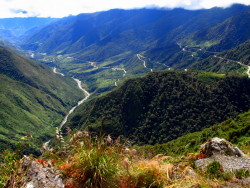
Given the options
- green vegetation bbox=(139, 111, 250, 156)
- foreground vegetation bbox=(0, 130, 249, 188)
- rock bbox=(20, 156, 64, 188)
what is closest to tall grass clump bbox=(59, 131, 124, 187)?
foreground vegetation bbox=(0, 130, 249, 188)

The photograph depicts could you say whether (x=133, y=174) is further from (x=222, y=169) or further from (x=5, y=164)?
(x=5, y=164)

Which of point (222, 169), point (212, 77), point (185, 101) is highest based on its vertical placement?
point (222, 169)

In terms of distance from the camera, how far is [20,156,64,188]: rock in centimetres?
602

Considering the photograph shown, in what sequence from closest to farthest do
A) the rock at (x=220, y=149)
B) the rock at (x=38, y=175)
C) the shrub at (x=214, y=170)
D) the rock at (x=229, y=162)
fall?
the rock at (x=38, y=175)
the shrub at (x=214, y=170)
the rock at (x=229, y=162)
the rock at (x=220, y=149)

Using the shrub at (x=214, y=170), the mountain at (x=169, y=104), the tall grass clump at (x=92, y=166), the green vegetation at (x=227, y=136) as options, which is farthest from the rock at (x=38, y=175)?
the mountain at (x=169, y=104)

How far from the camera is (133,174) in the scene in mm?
6160

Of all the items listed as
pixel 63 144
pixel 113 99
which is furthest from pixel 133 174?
pixel 113 99

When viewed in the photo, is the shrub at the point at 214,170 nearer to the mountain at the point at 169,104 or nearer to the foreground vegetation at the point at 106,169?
the foreground vegetation at the point at 106,169

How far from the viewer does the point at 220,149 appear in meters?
9.21

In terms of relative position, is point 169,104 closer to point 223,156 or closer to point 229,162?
point 223,156

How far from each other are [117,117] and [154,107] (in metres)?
26.8

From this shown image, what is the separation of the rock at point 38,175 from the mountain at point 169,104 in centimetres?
8570

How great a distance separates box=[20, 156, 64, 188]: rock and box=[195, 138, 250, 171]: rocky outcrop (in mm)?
5293

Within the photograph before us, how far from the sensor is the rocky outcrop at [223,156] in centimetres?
789
